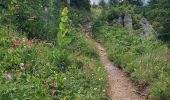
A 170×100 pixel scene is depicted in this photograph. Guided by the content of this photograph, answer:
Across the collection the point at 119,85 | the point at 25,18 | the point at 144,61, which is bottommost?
the point at 119,85

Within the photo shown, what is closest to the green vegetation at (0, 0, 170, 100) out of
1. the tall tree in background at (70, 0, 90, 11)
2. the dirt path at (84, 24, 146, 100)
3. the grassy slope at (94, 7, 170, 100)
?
the grassy slope at (94, 7, 170, 100)

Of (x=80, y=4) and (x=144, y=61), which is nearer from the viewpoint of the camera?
(x=144, y=61)

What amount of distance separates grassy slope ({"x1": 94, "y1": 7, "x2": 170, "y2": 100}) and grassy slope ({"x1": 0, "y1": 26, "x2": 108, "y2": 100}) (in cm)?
155

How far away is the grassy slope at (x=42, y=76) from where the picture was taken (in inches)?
280

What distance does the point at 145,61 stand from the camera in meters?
16.1

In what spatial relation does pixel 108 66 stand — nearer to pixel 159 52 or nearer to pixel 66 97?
pixel 159 52

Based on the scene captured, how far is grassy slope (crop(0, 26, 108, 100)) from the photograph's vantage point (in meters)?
7.11

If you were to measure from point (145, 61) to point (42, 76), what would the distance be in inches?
284

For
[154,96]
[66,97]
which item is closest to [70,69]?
[154,96]

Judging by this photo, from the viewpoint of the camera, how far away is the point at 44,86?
859 cm

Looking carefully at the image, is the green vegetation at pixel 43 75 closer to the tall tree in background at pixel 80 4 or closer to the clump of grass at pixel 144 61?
the clump of grass at pixel 144 61

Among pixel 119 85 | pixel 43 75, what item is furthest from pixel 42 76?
pixel 119 85

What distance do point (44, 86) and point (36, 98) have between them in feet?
4.65

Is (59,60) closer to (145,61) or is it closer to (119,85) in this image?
(119,85)
